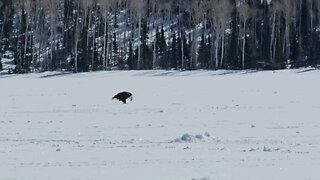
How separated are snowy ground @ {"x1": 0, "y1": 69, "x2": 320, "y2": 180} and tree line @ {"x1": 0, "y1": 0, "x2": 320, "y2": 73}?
2549 centimetres

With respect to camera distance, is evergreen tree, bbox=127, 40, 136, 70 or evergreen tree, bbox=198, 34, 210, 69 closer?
evergreen tree, bbox=127, 40, 136, 70

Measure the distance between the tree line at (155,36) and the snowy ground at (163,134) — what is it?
25489mm

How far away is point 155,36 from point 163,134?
4747 centimetres

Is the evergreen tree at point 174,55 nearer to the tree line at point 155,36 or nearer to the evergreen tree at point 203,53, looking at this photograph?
the tree line at point 155,36

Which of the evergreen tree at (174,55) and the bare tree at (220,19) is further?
the evergreen tree at (174,55)

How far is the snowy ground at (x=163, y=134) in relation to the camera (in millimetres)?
11750

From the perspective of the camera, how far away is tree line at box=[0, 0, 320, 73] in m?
60.5

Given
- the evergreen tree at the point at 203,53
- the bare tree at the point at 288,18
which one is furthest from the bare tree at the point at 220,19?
the bare tree at the point at 288,18

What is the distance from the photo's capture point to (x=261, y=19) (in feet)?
221

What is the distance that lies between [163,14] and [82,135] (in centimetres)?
5766

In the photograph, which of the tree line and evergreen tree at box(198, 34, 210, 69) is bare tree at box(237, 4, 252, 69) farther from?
evergreen tree at box(198, 34, 210, 69)

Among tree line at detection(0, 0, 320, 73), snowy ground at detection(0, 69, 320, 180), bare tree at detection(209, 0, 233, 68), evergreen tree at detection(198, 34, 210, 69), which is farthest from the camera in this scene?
evergreen tree at detection(198, 34, 210, 69)

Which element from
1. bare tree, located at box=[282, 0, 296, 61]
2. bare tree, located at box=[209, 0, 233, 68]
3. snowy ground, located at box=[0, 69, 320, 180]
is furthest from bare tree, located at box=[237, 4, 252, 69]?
snowy ground, located at box=[0, 69, 320, 180]

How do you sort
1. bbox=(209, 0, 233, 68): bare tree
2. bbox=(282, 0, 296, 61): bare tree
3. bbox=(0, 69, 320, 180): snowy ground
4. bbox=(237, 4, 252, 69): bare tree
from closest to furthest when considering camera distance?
bbox=(0, 69, 320, 180): snowy ground → bbox=(209, 0, 233, 68): bare tree → bbox=(237, 4, 252, 69): bare tree → bbox=(282, 0, 296, 61): bare tree
